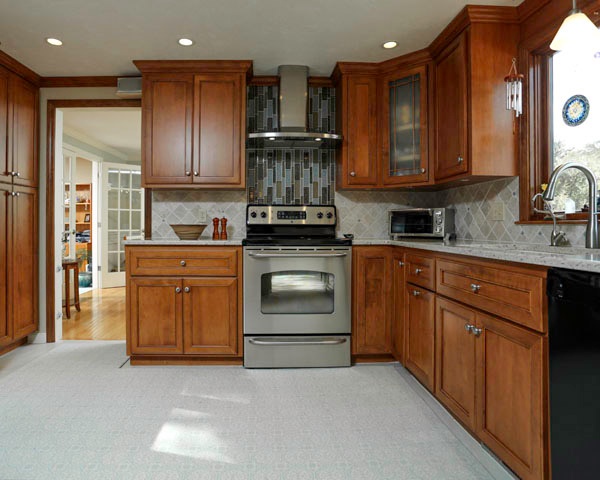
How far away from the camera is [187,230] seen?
3.04m

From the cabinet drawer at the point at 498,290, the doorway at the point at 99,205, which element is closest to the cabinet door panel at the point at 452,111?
the cabinet drawer at the point at 498,290

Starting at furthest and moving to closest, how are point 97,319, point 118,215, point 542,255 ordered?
point 118,215
point 97,319
point 542,255

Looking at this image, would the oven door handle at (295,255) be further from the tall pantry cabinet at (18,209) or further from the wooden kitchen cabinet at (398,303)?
the tall pantry cabinet at (18,209)

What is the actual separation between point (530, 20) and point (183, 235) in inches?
105

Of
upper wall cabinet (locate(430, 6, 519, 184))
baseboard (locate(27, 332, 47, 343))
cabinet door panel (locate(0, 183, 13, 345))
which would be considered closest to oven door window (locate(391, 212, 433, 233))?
upper wall cabinet (locate(430, 6, 519, 184))

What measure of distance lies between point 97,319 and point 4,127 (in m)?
2.17

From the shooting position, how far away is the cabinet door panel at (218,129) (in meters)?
3.02

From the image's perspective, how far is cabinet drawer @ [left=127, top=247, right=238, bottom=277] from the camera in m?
2.77

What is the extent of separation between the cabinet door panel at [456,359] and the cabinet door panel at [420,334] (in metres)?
0.08

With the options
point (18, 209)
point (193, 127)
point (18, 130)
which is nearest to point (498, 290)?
point (193, 127)

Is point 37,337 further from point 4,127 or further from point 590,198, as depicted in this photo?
point 590,198

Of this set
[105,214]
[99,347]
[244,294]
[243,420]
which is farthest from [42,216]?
[105,214]

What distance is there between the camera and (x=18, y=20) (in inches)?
94.7

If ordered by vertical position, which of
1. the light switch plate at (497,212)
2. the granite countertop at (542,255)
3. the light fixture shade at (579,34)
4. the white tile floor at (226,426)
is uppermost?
the light fixture shade at (579,34)
